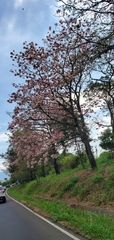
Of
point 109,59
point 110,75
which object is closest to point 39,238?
point 109,59

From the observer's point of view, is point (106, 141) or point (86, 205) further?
point (106, 141)

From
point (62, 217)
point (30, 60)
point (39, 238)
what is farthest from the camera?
point (30, 60)

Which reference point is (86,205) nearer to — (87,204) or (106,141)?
(87,204)

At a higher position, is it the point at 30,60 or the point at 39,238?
the point at 30,60

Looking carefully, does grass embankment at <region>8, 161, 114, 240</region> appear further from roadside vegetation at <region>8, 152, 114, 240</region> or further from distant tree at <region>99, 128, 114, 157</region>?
distant tree at <region>99, 128, 114, 157</region>

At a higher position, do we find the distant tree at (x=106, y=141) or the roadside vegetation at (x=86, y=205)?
the distant tree at (x=106, y=141)

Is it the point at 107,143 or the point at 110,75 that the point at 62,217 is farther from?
the point at 107,143

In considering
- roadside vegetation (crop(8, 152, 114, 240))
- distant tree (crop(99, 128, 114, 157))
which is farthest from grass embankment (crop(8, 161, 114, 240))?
distant tree (crop(99, 128, 114, 157))

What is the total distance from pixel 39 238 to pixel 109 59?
7924 millimetres

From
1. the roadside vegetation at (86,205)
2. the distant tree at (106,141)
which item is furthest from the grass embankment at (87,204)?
the distant tree at (106,141)

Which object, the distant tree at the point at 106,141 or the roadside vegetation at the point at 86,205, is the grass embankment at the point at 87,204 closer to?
the roadside vegetation at the point at 86,205

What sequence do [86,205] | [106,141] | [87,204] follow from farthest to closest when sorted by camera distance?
[106,141]
[87,204]
[86,205]

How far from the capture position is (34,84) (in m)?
15.8

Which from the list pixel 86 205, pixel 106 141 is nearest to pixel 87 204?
pixel 86 205
